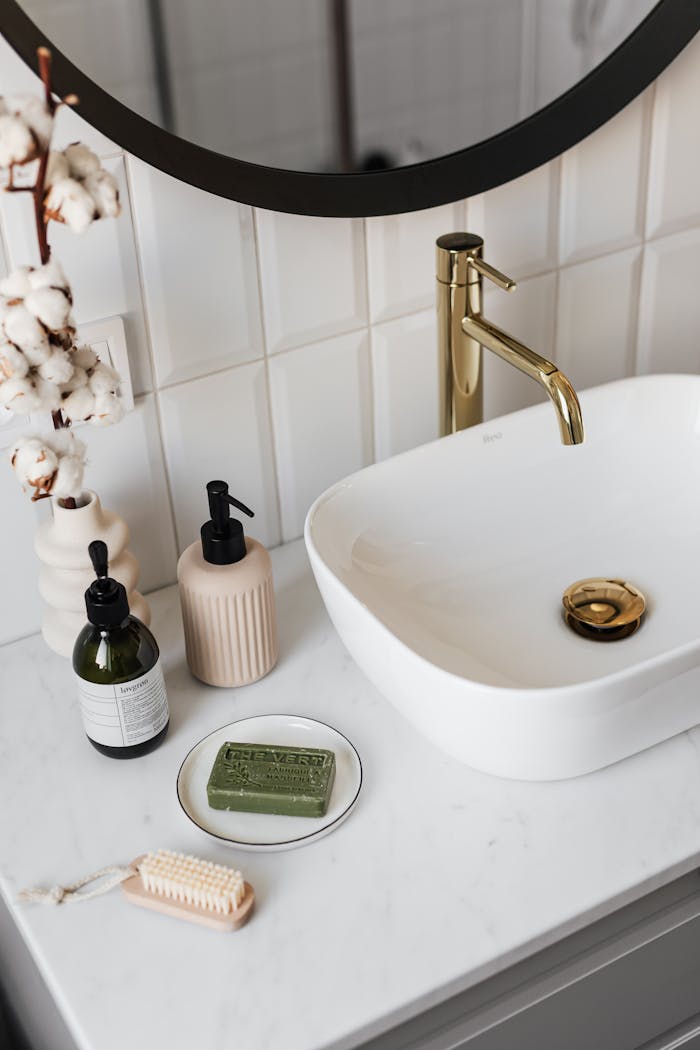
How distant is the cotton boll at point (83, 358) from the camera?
33.2 inches

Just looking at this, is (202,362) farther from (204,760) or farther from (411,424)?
(204,760)

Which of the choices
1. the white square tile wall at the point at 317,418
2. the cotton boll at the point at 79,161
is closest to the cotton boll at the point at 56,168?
the cotton boll at the point at 79,161

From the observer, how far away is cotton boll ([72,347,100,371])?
0.84 meters

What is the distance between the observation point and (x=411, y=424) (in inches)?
47.6

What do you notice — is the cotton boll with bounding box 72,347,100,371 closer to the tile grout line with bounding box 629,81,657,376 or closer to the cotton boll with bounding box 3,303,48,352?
the cotton boll with bounding box 3,303,48,352

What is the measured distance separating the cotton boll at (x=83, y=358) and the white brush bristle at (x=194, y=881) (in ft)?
1.14

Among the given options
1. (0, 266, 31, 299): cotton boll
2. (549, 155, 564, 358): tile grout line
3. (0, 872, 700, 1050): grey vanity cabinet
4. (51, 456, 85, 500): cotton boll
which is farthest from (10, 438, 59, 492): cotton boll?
(549, 155, 564, 358): tile grout line

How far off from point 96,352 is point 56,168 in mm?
225

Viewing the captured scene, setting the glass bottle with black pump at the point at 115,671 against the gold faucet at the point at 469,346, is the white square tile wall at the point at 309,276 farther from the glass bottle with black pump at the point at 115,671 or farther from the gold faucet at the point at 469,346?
the glass bottle with black pump at the point at 115,671

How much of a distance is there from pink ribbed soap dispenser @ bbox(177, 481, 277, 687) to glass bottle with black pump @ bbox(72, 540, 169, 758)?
70 mm

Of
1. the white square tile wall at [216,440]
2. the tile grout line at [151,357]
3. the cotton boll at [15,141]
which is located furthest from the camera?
the white square tile wall at [216,440]

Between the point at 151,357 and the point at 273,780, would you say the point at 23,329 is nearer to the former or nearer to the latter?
the point at 151,357

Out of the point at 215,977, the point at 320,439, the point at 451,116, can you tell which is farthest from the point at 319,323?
the point at 215,977

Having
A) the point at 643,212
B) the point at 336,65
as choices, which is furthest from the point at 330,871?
the point at 643,212
